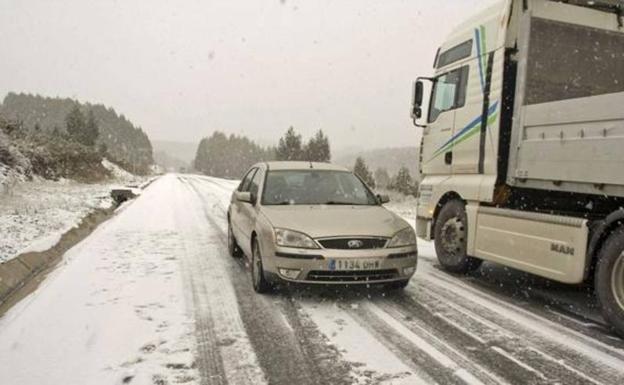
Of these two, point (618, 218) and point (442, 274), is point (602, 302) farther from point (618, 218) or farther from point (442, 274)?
point (442, 274)

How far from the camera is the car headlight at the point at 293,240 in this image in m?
5.46

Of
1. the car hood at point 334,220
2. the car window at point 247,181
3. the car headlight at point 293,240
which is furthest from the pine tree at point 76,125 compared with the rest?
the car headlight at point 293,240

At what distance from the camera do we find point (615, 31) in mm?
6559

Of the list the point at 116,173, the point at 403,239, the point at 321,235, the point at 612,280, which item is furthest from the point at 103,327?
the point at 116,173

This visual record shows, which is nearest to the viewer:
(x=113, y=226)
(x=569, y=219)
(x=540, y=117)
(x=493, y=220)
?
(x=569, y=219)

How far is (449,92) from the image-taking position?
770 cm

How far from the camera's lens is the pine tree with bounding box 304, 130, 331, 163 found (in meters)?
89.8

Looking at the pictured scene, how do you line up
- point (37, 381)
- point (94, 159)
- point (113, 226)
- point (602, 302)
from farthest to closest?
1. point (94, 159)
2. point (113, 226)
3. point (602, 302)
4. point (37, 381)

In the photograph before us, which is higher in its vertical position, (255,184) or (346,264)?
(255,184)

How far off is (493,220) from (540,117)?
1.39m

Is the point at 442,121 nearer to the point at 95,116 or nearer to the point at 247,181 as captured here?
the point at 247,181

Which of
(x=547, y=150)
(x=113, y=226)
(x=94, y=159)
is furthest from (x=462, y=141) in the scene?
(x=94, y=159)

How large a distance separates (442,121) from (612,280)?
3808 millimetres

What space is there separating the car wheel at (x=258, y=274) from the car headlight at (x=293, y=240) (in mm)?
486
